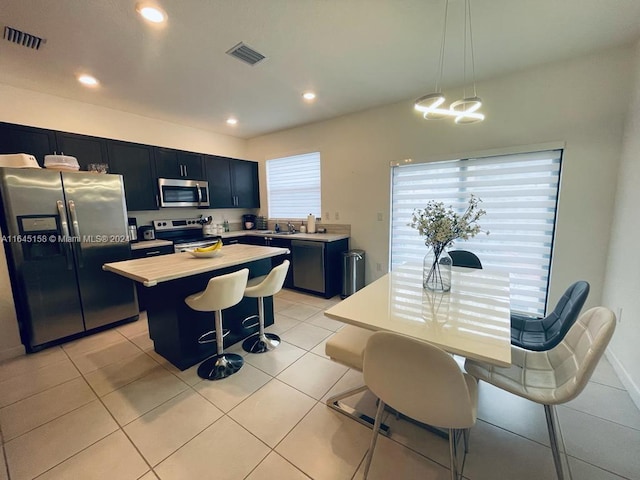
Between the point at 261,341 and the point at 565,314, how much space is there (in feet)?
7.78

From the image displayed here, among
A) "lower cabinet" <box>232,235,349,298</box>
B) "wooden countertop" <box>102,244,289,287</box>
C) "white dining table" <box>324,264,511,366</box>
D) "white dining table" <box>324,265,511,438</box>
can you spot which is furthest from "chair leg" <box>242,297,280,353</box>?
"lower cabinet" <box>232,235,349,298</box>

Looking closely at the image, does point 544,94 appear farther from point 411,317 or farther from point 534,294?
point 411,317

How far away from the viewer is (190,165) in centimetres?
414

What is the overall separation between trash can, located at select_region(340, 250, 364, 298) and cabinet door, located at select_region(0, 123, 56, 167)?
375 centimetres

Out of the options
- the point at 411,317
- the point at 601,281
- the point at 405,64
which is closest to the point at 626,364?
the point at 601,281

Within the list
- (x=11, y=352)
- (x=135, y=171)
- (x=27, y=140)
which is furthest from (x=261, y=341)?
(x=27, y=140)

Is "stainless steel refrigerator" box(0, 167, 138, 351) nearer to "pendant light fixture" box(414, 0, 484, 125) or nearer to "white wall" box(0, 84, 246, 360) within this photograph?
"white wall" box(0, 84, 246, 360)

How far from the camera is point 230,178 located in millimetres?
4727

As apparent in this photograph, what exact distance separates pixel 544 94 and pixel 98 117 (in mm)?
5269

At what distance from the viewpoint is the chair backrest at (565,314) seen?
1539 mm

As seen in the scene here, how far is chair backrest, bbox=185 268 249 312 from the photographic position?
1853 millimetres

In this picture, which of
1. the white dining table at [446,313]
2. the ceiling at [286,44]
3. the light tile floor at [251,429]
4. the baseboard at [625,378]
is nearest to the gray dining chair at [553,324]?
the white dining table at [446,313]

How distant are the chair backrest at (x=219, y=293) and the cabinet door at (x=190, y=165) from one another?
280 centimetres

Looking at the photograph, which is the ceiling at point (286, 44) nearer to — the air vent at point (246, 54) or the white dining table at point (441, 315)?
the air vent at point (246, 54)
